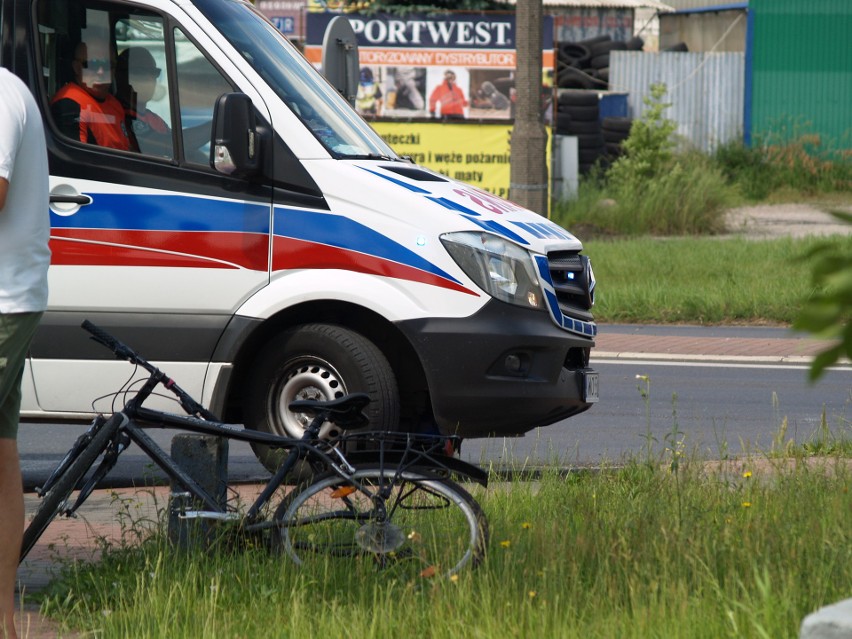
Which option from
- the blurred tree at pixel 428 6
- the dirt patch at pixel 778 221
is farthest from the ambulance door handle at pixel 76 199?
the dirt patch at pixel 778 221

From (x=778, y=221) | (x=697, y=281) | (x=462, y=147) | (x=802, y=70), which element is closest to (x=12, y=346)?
(x=697, y=281)

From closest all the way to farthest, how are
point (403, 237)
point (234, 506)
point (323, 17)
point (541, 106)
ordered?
point (234, 506), point (403, 237), point (541, 106), point (323, 17)

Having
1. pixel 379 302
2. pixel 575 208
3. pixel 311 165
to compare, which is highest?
pixel 311 165

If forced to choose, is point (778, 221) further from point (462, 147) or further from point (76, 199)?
point (76, 199)

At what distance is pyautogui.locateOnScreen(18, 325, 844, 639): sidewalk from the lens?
5141mm

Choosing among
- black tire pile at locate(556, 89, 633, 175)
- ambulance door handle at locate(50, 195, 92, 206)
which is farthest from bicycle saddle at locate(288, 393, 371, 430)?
black tire pile at locate(556, 89, 633, 175)

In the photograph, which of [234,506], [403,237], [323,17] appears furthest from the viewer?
[323,17]

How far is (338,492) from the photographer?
4.89 m

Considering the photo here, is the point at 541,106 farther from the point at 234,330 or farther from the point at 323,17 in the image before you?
the point at 234,330

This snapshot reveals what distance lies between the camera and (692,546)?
473cm

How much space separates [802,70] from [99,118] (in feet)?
71.0

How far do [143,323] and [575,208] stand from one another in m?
14.7

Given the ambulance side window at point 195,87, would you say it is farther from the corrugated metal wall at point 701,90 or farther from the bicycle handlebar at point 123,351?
the corrugated metal wall at point 701,90

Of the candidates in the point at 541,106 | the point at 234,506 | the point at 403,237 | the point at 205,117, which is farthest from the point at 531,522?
the point at 541,106
